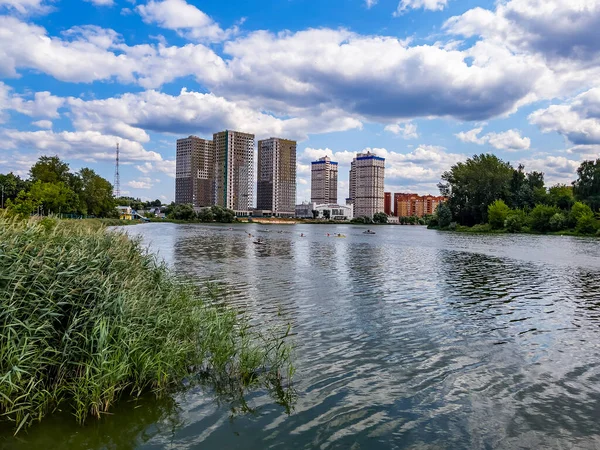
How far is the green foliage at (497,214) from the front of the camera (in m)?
125

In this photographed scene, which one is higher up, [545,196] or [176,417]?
[545,196]

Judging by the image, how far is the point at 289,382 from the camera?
10.7 meters

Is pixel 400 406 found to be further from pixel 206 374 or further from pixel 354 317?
pixel 354 317

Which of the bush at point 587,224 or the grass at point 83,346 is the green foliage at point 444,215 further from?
the grass at point 83,346

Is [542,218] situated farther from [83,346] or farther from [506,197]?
[83,346]

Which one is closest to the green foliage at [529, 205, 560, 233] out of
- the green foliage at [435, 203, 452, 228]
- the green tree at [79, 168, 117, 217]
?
the green foliage at [435, 203, 452, 228]

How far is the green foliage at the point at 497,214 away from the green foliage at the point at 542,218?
28.3ft

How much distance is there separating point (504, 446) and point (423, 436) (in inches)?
60.3

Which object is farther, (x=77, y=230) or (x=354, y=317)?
(x=354, y=317)

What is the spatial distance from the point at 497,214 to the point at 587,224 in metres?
25.9

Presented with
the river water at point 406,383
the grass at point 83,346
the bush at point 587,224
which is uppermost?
the bush at point 587,224

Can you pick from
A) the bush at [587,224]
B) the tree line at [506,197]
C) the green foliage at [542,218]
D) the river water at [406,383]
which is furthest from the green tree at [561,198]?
the river water at [406,383]

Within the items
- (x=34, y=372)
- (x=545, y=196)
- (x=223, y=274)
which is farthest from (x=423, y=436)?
(x=545, y=196)

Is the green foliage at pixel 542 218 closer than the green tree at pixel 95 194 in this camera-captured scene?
Yes
